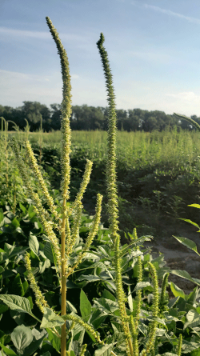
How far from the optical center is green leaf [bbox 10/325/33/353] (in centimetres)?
113

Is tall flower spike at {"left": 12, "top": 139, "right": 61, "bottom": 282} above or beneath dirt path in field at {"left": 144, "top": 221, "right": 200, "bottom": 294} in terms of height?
above

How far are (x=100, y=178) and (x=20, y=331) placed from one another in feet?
23.8

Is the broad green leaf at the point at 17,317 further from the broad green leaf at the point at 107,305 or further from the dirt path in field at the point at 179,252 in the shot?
the dirt path in field at the point at 179,252

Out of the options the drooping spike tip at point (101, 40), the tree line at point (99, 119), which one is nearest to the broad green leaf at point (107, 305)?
the drooping spike tip at point (101, 40)

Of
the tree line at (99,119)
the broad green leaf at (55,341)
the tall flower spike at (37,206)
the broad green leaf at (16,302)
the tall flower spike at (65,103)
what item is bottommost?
the broad green leaf at (55,341)

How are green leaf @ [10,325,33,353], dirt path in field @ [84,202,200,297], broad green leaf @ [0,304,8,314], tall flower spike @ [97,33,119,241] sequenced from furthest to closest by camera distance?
dirt path in field @ [84,202,200,297], broad green leaf @ [0,304,8,314], green leaf @ [10,325,33,353], tall flower spike @ [97,33,119,241]

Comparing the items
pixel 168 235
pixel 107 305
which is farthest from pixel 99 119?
pixel 107 305

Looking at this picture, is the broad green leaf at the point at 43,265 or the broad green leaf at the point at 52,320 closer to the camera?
the broad green leaf at the point at 52,320

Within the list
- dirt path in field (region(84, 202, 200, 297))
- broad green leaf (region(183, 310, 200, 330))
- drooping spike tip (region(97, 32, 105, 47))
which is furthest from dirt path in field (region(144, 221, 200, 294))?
drooping spike tip (region(97, 32, 105, 47))

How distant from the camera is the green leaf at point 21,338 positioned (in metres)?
1.13

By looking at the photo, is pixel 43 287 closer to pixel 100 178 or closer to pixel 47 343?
pixel 47 343

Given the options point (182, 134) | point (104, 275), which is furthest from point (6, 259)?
point (182, 134)

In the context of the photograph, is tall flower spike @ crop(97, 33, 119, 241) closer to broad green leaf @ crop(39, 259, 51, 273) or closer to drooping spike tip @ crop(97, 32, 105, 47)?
drooping spike tip @ crop(97, 32, 105, 47)

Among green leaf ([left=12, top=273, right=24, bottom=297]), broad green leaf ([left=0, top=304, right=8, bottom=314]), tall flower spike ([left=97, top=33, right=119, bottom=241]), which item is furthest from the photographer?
green leaf ([left=12, top=273, right=24, bottom=297])
